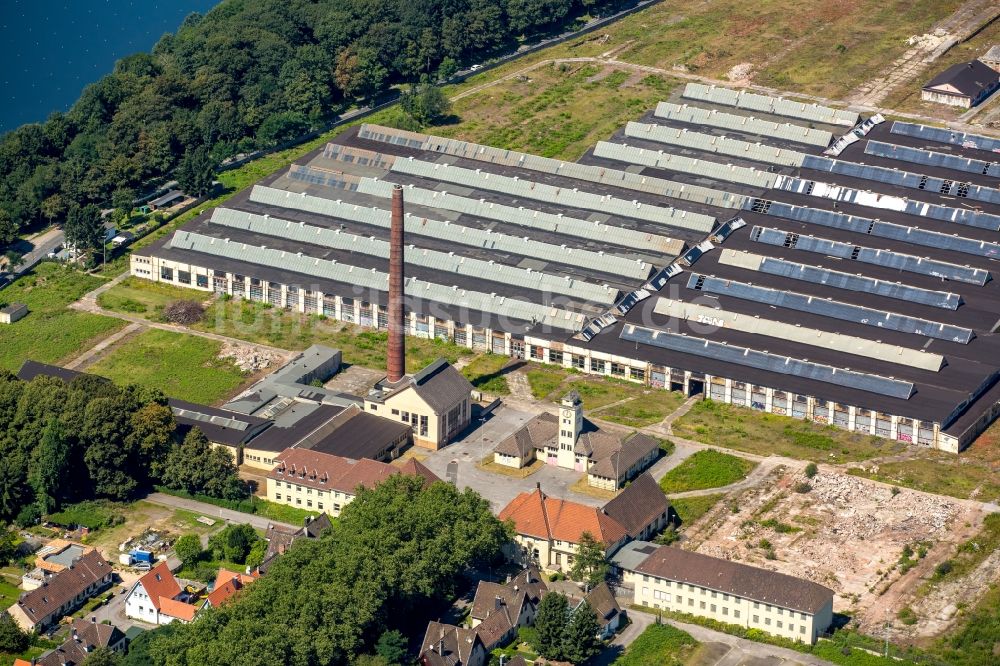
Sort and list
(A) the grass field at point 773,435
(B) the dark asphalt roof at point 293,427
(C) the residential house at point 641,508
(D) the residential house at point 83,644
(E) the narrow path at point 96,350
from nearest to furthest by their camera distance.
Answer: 1. (D) the residential house at point 83,644
2. (C) the residential house at point 641,508
3. (B) the dark asphalt roof at point 293,427
4. (A) the grass field at point 773,435
5. (E) the narrow path at point 96,350

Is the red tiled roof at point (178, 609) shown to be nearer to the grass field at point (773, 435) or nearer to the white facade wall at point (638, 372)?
the grass field at point (773, 435)

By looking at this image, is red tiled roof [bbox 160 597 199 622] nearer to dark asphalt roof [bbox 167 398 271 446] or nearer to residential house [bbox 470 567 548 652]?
residential house [bbox 470 567 548 652]

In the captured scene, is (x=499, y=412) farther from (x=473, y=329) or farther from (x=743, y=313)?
(x=743, y=313)

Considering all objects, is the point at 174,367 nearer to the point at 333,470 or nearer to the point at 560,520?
the point at 333,470

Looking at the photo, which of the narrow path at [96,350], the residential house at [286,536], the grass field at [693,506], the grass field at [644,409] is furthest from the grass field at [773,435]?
the narrow path at [96,350]

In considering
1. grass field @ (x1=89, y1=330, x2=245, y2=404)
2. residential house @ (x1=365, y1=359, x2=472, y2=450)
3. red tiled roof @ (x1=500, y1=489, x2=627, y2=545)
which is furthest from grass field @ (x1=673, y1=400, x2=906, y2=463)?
grass field @ (x1=89, y1=330, x2=245, y2=404)

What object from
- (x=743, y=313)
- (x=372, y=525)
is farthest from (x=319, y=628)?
(x=743, y=313)

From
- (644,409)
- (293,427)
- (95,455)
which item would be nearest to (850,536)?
(644,409)
